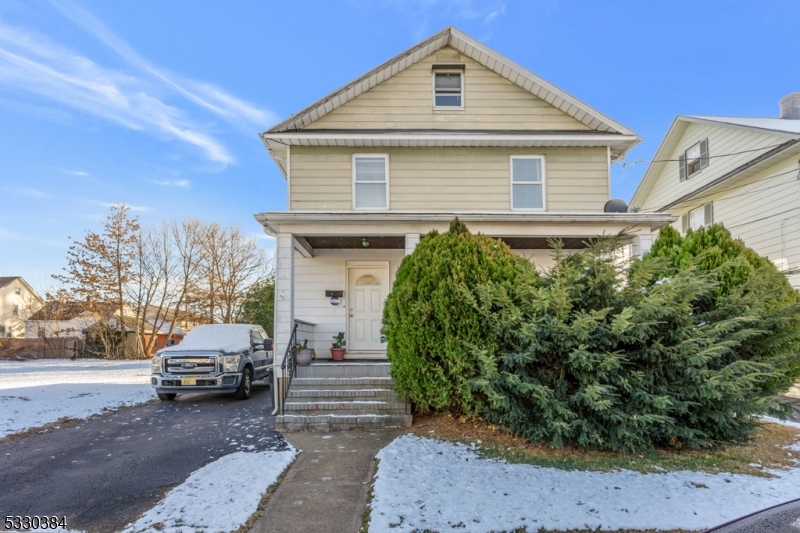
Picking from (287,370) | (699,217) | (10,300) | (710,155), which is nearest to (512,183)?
(287,370)

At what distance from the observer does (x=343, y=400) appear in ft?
23.5

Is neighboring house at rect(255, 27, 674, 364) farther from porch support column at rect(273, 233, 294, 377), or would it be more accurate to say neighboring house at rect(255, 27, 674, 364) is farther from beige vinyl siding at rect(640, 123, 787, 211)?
beige vinyl siding at rect(640, 123, 787, 211)

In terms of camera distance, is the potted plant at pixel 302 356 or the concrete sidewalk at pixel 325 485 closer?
the concrete sidewalk at pixel 325 485

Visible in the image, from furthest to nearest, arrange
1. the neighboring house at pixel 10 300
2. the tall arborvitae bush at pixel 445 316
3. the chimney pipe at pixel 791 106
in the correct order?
1. the neighboring house at pixel 10 300
2. the chimney pipe at pixel 791 106
3. the tall arborvitae bush at pixel 445 316

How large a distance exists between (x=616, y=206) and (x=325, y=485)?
803cm

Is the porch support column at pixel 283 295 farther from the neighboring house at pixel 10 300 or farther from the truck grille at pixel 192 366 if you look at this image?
the neighboring house at pixel 10 300

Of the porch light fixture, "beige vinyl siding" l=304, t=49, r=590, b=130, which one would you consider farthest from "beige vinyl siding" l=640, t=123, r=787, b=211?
the porch light fixture

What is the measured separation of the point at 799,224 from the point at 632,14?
8.37 m

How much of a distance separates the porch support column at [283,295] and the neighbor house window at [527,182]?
5.28 meters

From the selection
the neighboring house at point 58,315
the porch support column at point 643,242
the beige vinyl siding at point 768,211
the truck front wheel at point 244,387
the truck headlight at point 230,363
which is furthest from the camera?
the neighboring house at point 58,315

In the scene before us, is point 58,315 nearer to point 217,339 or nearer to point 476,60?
point 217,339

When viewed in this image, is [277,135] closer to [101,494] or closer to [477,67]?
[477,67]

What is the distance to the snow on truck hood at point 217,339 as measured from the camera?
32.4ft

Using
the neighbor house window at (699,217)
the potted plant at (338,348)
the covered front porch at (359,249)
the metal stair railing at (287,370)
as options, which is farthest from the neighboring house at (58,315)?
the neighbor house window at (699,217)
